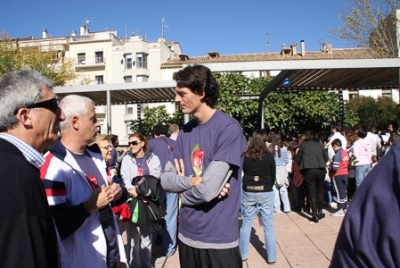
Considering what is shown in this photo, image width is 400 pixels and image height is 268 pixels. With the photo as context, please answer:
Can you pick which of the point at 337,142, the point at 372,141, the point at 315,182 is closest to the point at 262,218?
the point at 315,182

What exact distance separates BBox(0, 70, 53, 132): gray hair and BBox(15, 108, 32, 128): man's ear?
2cm

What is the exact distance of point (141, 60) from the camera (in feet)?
186

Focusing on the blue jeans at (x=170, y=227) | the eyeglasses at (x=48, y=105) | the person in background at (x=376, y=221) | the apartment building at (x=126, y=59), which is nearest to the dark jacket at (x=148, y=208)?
the blue jeans at (x=170, y=227)

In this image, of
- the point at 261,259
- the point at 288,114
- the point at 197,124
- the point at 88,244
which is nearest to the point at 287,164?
the point at 261,259

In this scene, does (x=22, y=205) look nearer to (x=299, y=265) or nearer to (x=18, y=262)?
(x=18, y=262)

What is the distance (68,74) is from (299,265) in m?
40.4

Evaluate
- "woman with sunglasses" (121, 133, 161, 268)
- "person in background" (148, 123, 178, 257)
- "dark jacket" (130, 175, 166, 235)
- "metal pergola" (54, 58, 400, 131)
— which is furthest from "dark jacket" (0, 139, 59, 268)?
"metal pergola" (54, 58, 400, 131)

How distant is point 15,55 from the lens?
1414 inches

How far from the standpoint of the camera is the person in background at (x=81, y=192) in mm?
2227

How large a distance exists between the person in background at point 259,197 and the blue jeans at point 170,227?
121 cm

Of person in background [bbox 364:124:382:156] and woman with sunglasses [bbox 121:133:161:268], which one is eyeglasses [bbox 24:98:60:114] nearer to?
woman with sunglasses [bbox 121:133:161:268]

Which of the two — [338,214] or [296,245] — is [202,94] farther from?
[338,214]

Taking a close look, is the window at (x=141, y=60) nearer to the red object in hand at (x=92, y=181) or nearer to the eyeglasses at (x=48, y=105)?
the red object in hand at (x=92, y=181)

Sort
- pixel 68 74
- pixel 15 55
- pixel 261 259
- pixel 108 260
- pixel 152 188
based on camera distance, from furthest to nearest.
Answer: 1. pixel 68 74
2. pixel 15 55
3. pixel 261 259
4. pixel 152 188
5. pixel 108 260
